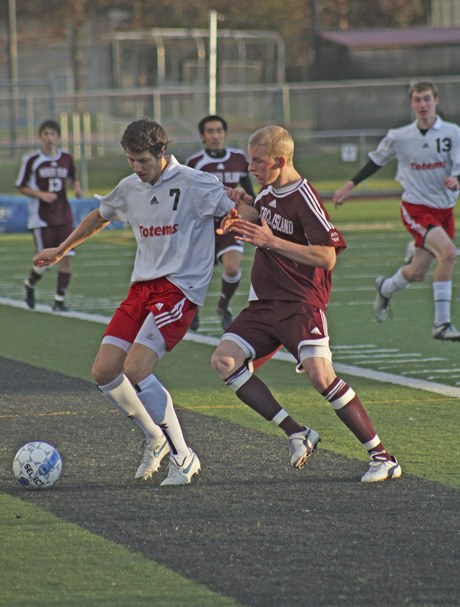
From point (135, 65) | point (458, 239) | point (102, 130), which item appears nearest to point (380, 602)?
point (458, 239)

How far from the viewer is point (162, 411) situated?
7.08 m

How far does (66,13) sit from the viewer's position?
52.9 m

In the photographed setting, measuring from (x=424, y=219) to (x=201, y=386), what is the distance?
317 centimetres

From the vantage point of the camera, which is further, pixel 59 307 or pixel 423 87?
pixel 59 307

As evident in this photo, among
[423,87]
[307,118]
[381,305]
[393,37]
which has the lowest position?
[307,118]

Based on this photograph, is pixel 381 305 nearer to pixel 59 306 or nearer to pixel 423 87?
pixel 423 87

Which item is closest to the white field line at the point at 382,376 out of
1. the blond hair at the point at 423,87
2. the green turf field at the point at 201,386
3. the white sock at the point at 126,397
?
the green turf field at the point at 201,386

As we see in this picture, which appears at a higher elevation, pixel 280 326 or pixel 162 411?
pixel 280 326

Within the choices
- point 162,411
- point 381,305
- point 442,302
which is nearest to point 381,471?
point 162,411

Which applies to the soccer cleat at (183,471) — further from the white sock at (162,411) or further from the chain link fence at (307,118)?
the chain link fence at (307,118)

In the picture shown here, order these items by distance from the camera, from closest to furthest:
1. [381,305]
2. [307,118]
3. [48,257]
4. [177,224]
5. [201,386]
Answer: [177,224] < [48,257] < [201,386] < [381,305] < [307,118]

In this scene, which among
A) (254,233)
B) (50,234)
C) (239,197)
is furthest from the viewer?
(50,234)

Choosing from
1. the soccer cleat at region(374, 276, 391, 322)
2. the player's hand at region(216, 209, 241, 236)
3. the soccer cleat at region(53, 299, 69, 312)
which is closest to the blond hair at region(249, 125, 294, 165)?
the player's hand at region(216, 209, 241, 236)

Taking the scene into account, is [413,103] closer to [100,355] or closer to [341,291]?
[341,291]
